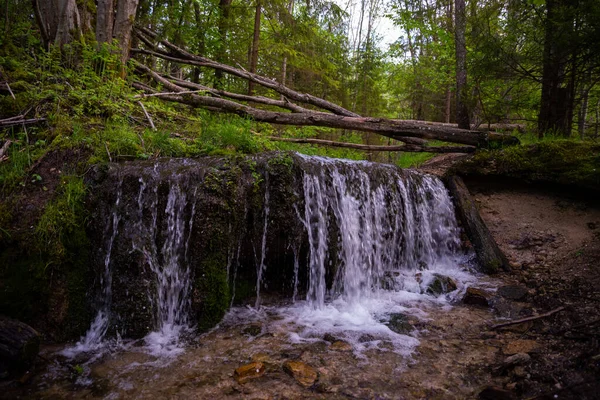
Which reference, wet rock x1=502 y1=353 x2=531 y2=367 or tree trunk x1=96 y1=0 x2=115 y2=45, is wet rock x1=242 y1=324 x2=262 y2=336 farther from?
tree trunk x1=96 y1=0 x2=115 y2=45

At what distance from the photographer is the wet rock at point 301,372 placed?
265 centimetres

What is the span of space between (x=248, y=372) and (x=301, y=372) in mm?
453

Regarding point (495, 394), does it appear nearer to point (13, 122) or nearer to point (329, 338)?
point (329, 338)

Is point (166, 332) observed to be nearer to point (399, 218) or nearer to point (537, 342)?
point (537, 342)

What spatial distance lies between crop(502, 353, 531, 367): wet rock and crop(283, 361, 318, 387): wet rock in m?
1.61

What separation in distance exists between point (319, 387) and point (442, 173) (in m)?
5.88

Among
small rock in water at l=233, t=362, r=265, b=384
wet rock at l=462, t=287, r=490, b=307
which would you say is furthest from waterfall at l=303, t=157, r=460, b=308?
small rock in water at l=233, t=362, r=265, b=384

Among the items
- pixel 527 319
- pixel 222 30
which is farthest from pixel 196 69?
pixel 527 319

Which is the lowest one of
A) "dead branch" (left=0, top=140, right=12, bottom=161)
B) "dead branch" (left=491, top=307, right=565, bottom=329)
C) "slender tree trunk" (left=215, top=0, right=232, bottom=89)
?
"dead branch" (left=491, top=307, right=565, bottom=329)

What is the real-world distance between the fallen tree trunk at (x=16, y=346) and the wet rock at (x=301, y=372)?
218 cm

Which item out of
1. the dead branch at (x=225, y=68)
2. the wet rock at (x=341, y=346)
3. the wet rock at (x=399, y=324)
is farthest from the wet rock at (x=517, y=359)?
the dead branch at (x=225, y=68)

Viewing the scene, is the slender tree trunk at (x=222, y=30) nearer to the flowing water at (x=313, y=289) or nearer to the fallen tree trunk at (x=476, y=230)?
the flowing water at (x=313, y=289)

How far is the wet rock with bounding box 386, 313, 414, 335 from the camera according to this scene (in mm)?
3592

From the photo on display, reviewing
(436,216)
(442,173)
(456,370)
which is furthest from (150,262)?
(442,173)
